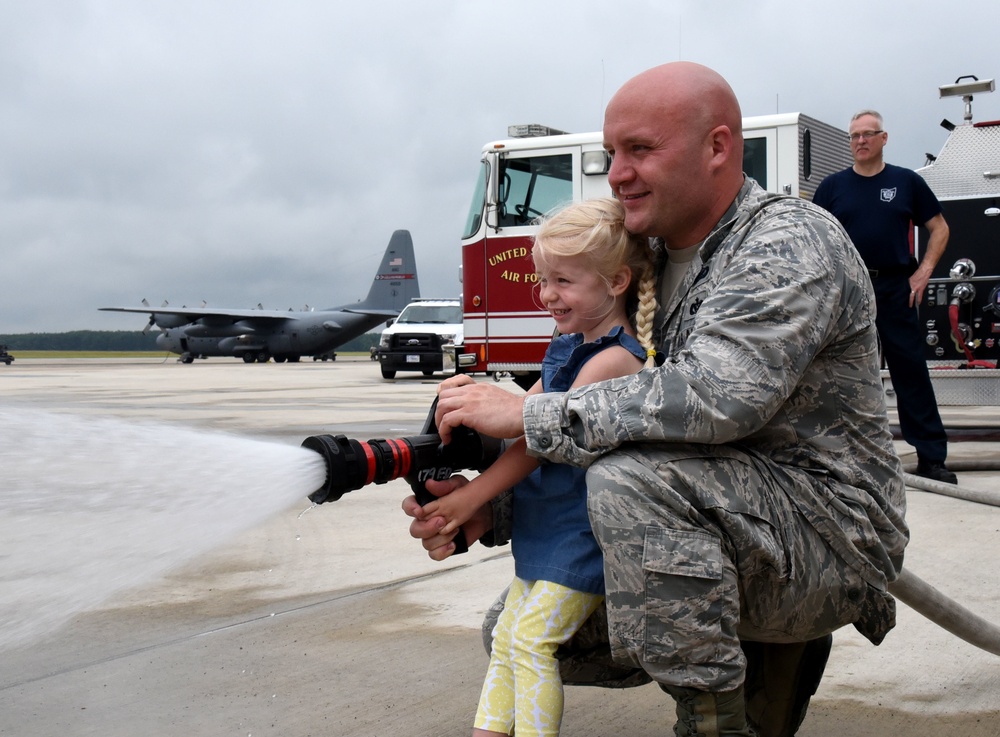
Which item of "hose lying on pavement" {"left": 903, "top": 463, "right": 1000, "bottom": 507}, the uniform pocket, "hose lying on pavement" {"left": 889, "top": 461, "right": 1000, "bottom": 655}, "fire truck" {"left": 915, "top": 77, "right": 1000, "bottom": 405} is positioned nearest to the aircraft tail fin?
"fire truck" {"left": 915, "top": 77, "right": 1000, "bottom": 405}

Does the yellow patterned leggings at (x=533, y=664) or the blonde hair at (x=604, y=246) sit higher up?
the blonde hair at (x=604, y=246)

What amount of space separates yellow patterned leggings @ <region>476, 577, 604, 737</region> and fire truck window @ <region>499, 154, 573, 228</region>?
31.1 ft

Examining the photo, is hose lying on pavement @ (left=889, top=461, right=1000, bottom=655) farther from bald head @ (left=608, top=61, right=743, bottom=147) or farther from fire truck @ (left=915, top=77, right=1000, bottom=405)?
fire truck @ (left=915, top=77, right=1000, bottom=405)

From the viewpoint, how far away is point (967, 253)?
302 inches

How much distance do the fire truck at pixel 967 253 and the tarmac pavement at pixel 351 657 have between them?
330 cm

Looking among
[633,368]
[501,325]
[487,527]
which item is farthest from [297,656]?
[501,325]

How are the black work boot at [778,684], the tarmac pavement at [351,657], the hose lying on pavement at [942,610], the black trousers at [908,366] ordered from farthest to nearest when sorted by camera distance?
the black trousers at [908,366] < the tarmac pavement at [351,657] < the hose lying on pavement at [942,610] < the black work boot at [778,684]

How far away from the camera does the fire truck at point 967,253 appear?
7.60 metres

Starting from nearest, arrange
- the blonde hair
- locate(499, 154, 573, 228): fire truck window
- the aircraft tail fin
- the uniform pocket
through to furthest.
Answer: the uniform pocket < the blonde hair < locate(499, 154, 573, 228): fire truck window < the aircraft tail fin

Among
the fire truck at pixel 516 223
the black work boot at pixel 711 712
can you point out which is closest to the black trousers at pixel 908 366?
the black work boot at pixel 711 712

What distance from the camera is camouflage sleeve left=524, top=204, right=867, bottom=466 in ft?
5.66

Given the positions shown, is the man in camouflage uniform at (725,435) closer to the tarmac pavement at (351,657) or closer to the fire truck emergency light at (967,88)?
the tarmac pavement at (351,657)

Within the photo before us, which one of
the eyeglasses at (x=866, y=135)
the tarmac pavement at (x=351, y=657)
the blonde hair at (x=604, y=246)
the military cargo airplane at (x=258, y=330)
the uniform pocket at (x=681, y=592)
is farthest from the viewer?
Result: the military cargo airplane at (x=258, y=330)

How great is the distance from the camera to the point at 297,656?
9.68ft
